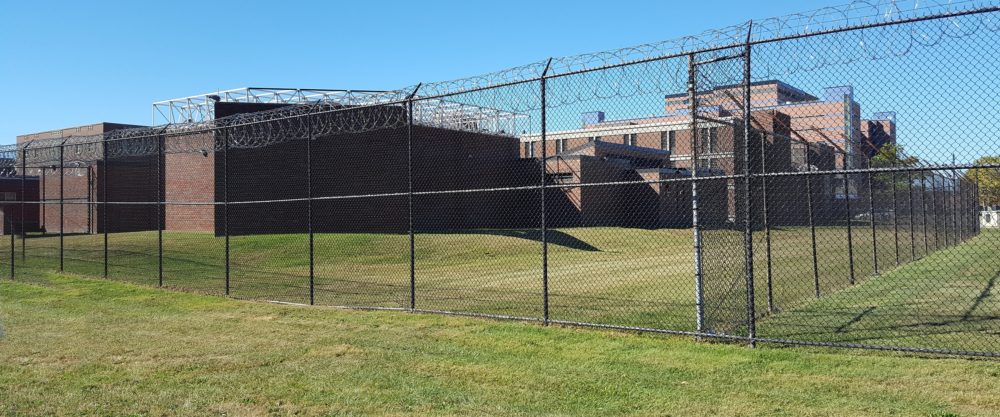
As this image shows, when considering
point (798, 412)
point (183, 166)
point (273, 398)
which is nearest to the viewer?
point (798, 412)

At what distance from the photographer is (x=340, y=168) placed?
3259cm

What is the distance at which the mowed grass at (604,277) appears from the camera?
9.29 metres

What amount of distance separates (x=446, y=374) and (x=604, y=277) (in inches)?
432

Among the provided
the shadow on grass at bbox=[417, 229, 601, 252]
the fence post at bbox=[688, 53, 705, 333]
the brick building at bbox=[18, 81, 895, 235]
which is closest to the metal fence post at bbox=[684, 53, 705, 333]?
the fence post at bbox=[688, 53, 705, 333]

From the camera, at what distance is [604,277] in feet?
57.8

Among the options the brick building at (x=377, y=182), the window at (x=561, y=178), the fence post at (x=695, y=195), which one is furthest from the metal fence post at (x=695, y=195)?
the window at (x=561, y=178)

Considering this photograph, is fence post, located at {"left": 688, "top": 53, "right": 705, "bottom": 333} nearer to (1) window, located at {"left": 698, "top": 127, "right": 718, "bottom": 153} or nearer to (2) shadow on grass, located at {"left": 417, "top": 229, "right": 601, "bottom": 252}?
(1) window, located at {"left": 698, "top": 127, "right": 718, "bottom": 153}

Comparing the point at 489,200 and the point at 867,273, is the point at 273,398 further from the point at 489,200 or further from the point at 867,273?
the point at 489,200

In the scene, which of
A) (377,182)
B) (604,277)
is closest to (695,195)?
(604,277)

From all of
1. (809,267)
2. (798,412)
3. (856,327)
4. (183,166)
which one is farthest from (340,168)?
(798,412)

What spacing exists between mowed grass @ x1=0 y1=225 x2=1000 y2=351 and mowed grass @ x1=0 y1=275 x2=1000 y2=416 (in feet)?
4.43

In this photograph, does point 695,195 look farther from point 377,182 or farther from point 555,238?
point 377,182

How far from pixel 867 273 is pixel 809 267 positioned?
259 cm

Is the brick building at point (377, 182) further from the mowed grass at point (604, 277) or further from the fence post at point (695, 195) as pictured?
the fence post at point (695, 195)
